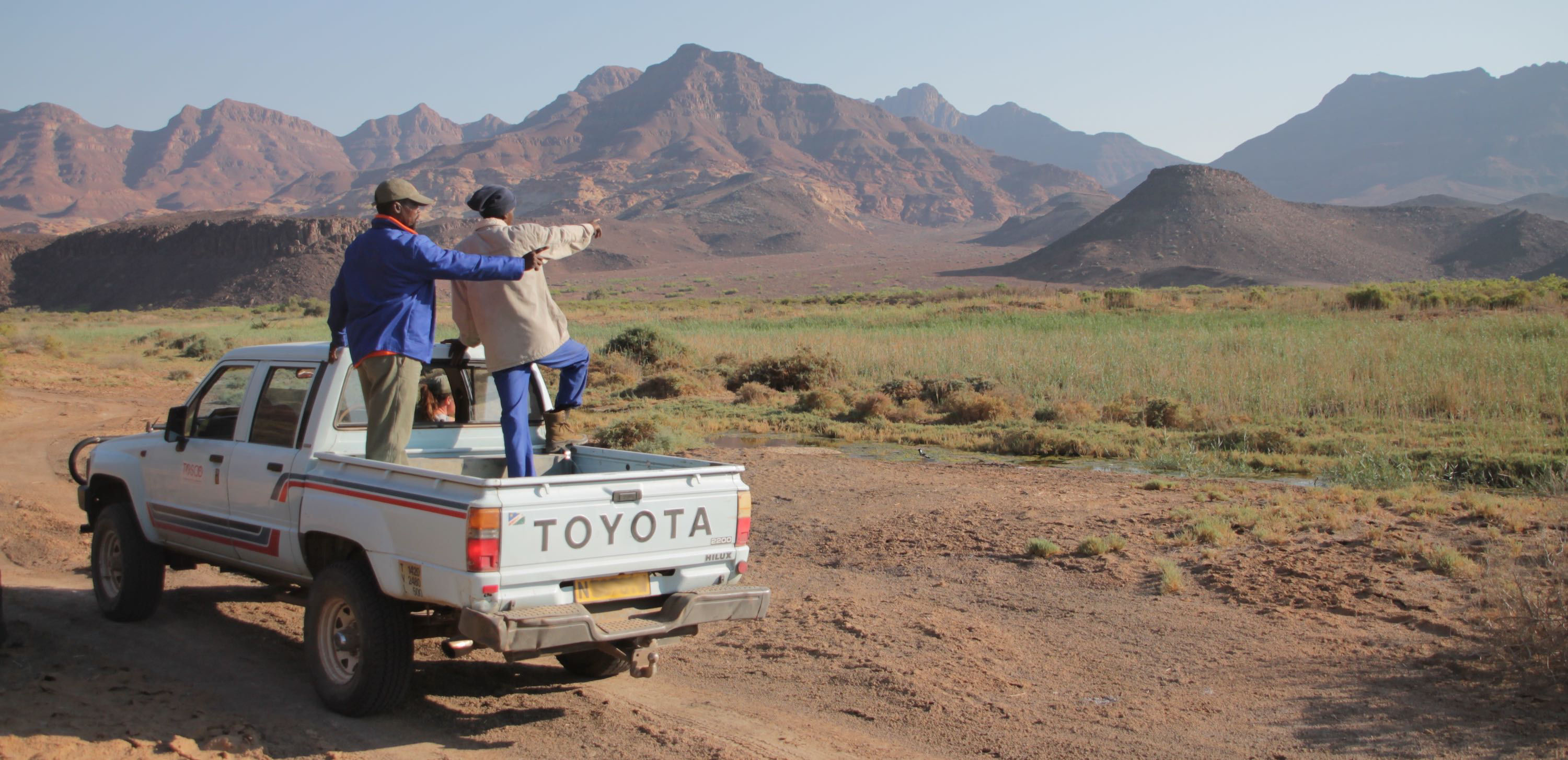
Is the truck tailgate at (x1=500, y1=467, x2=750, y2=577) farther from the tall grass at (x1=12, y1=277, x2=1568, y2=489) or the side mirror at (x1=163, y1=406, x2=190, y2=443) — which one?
the tall grass at (x1=12, y1=277, x2=1568, y2=489)

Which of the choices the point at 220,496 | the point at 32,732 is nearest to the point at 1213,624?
the point at 220,496

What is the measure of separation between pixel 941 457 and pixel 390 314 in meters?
11.2

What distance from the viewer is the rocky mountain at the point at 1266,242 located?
308 feet

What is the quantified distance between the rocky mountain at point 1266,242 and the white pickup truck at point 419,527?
88.9m

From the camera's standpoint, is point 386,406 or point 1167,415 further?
point 1167,415

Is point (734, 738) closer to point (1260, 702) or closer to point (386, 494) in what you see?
point (386, 494)

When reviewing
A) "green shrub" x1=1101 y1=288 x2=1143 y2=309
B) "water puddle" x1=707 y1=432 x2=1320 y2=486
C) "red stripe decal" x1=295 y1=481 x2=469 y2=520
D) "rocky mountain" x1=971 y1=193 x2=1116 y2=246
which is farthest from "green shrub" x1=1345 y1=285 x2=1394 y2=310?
"rocky mountain" x1=971 y1=193 x2=1116 y2=246

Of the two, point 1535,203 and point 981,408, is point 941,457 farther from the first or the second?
point 1535,203

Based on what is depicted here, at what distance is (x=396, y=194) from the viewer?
19.7 ft

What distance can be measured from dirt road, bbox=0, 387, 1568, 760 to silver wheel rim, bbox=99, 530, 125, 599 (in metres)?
0.25

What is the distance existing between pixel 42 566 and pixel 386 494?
5.72 metres

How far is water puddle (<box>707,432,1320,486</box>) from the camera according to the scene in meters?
13.6

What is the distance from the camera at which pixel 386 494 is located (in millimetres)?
5047

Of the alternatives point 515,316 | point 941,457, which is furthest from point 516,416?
point 941,457
